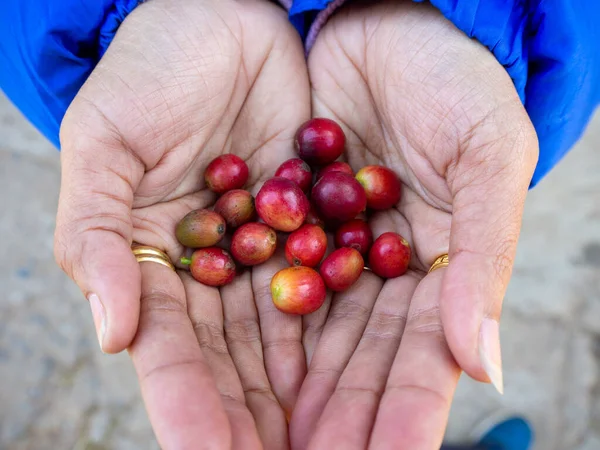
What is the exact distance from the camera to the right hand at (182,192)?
2.12 meters

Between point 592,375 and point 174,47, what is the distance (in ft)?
12.5

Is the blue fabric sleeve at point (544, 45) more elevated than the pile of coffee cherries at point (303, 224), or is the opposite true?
the blue fabric sleeve at point (544, 45)

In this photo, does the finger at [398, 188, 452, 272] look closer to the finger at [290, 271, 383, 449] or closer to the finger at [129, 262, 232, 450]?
the finger at [290, 271, 383, 449]

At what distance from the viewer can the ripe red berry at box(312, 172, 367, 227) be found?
3.06m

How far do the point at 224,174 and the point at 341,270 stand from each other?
0.91 m

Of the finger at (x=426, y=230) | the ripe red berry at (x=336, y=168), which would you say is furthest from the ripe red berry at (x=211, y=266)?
the finger at (x=426, y=230)

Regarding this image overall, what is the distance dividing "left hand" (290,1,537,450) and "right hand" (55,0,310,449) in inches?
9.4

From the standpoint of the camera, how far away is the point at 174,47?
124 inches

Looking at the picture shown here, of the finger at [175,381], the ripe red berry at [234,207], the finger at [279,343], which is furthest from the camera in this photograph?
the ripe red berry at [234,207]

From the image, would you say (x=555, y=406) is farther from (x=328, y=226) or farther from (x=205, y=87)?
(x=205, y=87)

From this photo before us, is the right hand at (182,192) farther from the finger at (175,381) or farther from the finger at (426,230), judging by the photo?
the finger at (426,230)

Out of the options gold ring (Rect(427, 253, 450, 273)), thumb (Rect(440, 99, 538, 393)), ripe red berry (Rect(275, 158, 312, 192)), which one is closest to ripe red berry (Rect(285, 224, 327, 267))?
ripe red berry (Rect(275, 158, 312, 192))

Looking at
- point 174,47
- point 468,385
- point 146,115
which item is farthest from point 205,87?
point 468,385

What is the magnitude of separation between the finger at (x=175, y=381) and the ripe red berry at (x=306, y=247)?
0.78 meters
